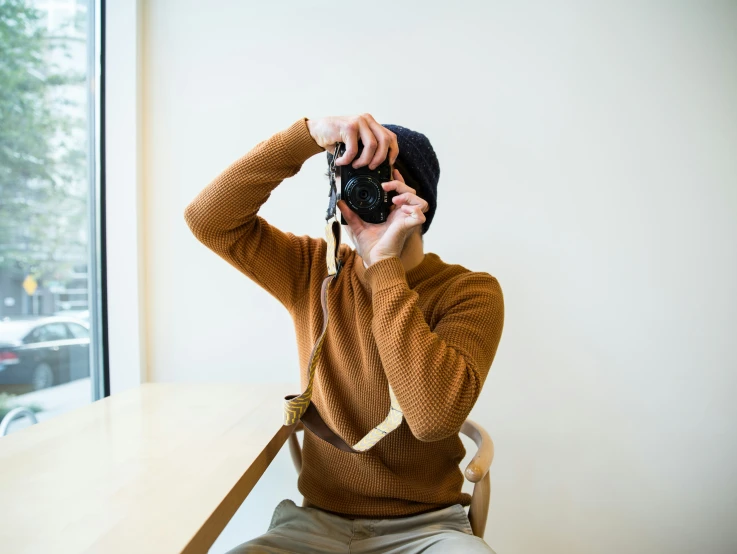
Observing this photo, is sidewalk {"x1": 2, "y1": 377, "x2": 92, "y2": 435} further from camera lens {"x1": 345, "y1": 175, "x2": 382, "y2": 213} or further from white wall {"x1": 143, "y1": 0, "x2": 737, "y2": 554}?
camera lens {"x1": 345, "y1": 175, "x2": 382, "y2": 213}

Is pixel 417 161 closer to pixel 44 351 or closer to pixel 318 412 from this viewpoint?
pixel 318 412

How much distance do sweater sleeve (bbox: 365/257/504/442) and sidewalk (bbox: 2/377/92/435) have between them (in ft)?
2.86

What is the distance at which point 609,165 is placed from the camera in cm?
128

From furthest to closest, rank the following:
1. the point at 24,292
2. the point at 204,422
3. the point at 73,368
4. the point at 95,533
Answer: the point at 73,368
the point at 24,292
the point at 204,422
the point at 95,533

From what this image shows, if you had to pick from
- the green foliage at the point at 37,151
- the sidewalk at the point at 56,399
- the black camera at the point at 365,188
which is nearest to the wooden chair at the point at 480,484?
the black camera at the point at 365,188

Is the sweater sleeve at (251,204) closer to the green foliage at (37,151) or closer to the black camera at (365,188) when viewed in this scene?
the black camera at (365,188)

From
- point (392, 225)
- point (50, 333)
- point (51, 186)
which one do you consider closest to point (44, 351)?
point (50, 333)

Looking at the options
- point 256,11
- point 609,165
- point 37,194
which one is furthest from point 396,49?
point 37,194

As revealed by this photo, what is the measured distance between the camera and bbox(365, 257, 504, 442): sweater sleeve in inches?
25.0

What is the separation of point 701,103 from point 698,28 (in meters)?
0.21

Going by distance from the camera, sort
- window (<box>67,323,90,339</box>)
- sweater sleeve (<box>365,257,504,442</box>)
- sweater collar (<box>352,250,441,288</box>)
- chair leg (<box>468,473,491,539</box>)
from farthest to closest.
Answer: window (<box>67,323,90,339</box>)
sweater collar (<box>352,250,441,288</box>)
chair leg (<box>468,473,491,539</box>)
sweater sleeve (<box>365,257,504,442</box>)

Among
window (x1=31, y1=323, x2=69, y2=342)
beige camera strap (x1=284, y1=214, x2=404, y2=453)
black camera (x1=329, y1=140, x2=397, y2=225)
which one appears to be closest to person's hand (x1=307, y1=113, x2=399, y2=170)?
black camera (x1=329, y1=140, x2=397, y2=225)

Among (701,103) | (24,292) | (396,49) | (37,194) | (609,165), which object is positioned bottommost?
(24,292)

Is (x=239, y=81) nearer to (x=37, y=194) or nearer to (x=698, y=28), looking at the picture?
(x=37, y=194)
